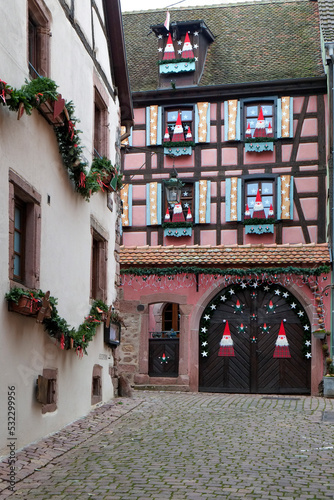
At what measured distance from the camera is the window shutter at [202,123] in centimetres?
2050

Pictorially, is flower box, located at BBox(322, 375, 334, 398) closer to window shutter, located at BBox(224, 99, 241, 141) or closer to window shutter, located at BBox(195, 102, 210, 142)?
window shutter, located at BBox(224, 99, 241, 141)

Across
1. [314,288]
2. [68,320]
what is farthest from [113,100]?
[314,288]

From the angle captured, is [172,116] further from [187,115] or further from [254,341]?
[254,341]

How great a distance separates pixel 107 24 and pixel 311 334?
8522 mm

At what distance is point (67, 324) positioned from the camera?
35.2 ft

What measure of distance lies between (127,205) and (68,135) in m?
10.5

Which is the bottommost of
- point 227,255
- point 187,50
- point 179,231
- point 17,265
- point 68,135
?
point 17,265

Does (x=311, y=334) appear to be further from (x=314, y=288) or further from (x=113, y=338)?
(x=113, y=338)

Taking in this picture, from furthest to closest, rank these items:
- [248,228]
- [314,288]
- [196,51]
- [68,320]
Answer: [196,51], [248,228], [314,288], [68,320]

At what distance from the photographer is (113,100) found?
1473 centimetres

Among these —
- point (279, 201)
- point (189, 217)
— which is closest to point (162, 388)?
point (189, 217)

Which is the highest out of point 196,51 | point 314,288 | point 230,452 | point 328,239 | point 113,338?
point 196,51

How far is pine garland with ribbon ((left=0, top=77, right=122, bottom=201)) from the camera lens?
8281 millimetres

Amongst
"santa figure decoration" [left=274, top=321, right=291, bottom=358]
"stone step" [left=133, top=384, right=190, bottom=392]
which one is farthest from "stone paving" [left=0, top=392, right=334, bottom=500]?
"stone step" [left=133, top=384, right=190, bottom=392]
